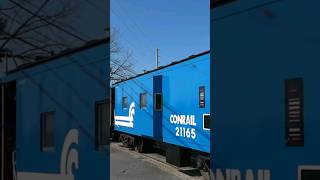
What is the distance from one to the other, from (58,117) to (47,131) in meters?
0.14

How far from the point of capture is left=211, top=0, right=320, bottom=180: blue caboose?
3.71 ft

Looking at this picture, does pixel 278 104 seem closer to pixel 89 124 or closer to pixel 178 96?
pixel 89 124

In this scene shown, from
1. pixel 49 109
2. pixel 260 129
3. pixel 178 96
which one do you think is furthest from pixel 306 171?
pixel 178 96

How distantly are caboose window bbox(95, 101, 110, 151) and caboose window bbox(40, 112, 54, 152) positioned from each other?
35 cm

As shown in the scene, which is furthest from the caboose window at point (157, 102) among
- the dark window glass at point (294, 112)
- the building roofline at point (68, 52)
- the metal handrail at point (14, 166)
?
the dark window glass at point (294, 112)

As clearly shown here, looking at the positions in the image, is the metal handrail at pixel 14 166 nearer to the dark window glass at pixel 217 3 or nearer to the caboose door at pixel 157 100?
the caboose door at pixel 157 100

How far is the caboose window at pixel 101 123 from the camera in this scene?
1.57 meters

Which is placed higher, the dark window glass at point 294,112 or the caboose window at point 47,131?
the dark window glass at point 294,112

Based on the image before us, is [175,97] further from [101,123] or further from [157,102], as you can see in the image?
[101,123]

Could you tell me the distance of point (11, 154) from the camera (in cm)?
222

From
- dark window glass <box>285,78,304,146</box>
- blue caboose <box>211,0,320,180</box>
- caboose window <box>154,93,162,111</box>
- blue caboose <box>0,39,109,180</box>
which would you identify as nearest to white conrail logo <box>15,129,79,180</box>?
blue caboose <box>0,39,109,180</box>

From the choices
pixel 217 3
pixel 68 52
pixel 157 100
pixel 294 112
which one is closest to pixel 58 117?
pixel 68 52

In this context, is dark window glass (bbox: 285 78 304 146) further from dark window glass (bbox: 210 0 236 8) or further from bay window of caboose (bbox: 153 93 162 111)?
bay window of caboose (bbox: 153 93 162 111)

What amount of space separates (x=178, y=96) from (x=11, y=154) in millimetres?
1906
